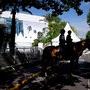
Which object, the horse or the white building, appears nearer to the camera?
the horse

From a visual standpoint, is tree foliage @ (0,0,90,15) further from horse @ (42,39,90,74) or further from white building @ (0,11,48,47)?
white building @ (0,11,48,47)

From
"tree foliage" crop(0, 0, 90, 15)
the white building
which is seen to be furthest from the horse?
the white building

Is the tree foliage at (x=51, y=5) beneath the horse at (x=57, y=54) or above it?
above

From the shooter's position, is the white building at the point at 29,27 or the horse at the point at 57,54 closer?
the horse at the point at 57,54

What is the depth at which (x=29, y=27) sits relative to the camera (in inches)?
2778

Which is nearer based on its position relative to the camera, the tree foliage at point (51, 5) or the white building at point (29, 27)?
the tree foliage at point (51, 5)

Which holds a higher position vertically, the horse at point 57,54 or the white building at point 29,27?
the white building at point 29,27

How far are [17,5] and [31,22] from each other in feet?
160

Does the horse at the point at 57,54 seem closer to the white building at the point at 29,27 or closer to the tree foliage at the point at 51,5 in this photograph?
the tree foliage at the point at 51,5

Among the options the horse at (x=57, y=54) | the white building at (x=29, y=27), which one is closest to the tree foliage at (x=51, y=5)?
the horse at (x=57, y=54)

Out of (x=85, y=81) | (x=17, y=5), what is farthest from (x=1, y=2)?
(x=85, y=81)

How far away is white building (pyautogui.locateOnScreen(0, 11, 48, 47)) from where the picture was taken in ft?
218

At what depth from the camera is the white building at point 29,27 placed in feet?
218

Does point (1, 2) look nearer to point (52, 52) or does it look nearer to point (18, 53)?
point (52, 52)
